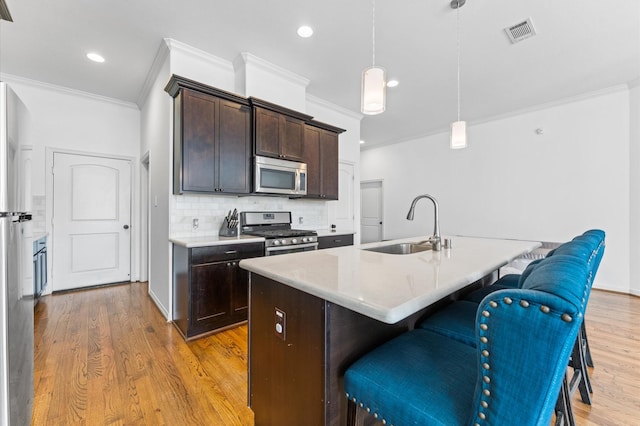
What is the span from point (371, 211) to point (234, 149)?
201 inches

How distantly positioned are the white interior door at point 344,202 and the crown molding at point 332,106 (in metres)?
0.92

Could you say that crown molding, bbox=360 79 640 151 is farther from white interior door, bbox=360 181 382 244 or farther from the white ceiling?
white interior door, bbox=360 181 382 244

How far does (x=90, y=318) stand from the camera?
117 inches

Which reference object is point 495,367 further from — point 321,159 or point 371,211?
point 371,211

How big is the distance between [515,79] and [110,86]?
5.76 meters

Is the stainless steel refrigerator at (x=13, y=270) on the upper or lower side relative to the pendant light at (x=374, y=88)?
lower

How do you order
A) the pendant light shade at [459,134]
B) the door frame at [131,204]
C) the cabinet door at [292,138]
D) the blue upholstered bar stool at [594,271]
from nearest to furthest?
the blue upholstered bar stool at [594,271], the pendant light shade at [459,134], the cabinet door at [292,138], the door frame at [131,204]

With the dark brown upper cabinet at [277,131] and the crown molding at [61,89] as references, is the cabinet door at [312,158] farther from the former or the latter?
the crown molding at [61,89]

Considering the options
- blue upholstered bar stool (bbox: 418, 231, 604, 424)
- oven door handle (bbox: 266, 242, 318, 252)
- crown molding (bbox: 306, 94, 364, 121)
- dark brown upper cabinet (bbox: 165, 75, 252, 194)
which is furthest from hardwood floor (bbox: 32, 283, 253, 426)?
crown molding (bbox: 306, 94, 364, 121)

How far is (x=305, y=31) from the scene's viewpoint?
2783mm

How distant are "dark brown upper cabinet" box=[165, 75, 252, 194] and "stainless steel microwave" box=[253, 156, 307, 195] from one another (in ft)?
0.42

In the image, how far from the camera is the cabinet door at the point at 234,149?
9.83ft

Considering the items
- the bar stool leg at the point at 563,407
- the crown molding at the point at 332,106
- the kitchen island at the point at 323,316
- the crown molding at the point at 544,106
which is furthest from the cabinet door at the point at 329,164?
the bar stool leg at the point at 563,407

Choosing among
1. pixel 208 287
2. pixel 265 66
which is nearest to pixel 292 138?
pixel 265 66
